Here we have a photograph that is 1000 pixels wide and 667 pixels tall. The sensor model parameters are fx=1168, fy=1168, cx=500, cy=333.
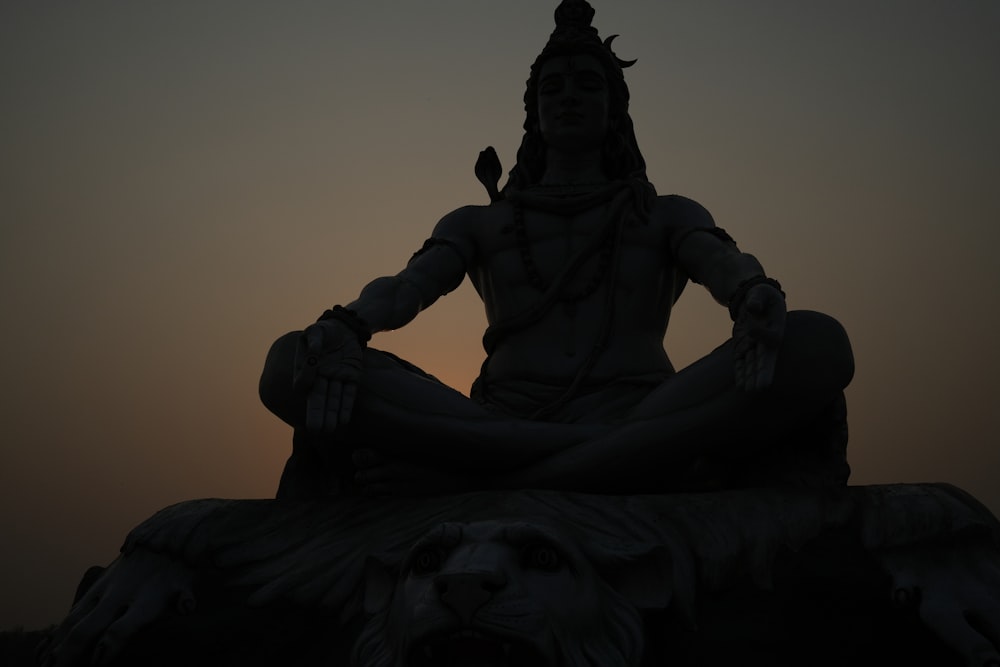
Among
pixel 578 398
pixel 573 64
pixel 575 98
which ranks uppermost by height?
pixel 573 64

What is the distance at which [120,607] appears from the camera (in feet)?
13.6

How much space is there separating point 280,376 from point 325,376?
0.26 m

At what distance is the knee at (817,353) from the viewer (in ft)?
13.8

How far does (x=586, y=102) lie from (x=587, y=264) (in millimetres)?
884

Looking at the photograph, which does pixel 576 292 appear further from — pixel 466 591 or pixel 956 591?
pixel 466 591

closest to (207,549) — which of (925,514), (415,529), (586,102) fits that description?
(415,529)

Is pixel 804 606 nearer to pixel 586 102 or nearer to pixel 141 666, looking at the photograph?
pixel 141 666

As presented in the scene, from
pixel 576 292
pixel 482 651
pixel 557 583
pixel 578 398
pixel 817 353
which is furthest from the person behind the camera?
pixel 576 292

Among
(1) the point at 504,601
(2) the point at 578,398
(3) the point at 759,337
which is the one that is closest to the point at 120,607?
(1) the point at 504,601

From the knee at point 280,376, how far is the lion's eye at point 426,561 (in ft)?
3.63

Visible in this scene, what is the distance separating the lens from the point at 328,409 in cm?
419

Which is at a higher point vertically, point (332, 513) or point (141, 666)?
point (332, 513)

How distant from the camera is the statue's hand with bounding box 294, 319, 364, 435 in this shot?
4.18 meters

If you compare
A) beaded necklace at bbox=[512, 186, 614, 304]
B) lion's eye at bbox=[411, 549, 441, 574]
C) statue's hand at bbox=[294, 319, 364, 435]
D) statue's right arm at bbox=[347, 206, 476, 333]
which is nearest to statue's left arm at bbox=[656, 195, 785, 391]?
beaded necklace at bbox=[512, 186, 614, 304]
